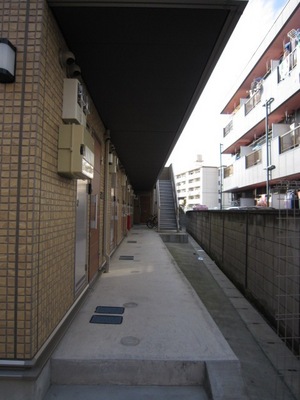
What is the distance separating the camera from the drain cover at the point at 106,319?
386 cm

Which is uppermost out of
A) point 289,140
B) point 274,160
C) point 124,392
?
point 289,140

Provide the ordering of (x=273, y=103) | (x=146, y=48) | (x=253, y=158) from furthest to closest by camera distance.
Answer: (x=253, y=158), (x=273, y=103), (x=146, y=48)

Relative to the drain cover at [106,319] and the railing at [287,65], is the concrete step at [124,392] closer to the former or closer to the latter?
the drain cover at [106,319]

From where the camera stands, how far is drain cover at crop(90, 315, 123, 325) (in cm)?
386

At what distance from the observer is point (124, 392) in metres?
2.72

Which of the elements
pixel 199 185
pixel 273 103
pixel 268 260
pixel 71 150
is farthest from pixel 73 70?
pixel 199 185

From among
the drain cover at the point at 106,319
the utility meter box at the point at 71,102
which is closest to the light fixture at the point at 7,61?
the utility meter box at the point at 71,102

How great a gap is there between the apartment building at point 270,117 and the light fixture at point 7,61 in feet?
35.4

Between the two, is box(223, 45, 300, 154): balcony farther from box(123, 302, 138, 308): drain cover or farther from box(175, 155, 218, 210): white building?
box(175, 155, 218, 210): white building

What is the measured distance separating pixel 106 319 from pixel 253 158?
69.4ft

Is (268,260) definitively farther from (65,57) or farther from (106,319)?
(65,57)

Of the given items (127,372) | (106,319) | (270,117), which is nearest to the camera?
(127,372)

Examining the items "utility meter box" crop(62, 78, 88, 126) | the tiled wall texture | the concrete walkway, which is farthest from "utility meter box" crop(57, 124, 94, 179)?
the tiled wall texture

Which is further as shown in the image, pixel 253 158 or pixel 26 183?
pixel 253 158
